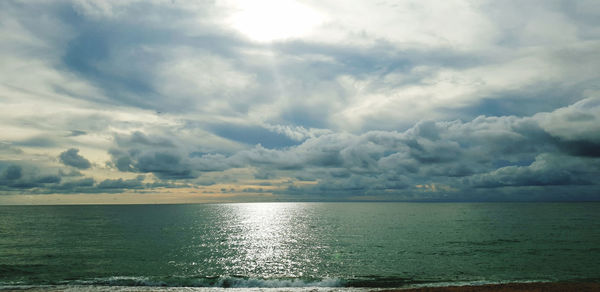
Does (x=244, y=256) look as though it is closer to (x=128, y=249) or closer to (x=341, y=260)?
(x=341, y=260)

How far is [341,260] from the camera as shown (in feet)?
181

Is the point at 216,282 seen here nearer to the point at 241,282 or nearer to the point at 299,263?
the point at 241,282

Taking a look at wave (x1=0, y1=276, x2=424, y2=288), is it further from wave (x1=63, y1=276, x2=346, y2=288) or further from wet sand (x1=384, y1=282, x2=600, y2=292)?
wet sand (x1=384, y1=282, x2=600, y2=292)

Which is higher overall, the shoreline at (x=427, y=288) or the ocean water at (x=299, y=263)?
the shoreline at (x=427, y=288)

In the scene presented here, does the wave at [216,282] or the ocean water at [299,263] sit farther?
the ocean water at [299,263]

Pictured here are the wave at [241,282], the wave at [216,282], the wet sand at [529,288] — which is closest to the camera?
the wet sand at [529,288]

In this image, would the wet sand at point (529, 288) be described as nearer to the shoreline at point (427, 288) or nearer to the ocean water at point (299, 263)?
the shoreline at point (427, 288)

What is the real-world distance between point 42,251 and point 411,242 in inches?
3016

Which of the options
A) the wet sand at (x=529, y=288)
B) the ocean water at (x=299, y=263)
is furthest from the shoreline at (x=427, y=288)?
the ocean water at (x=299, y=263)

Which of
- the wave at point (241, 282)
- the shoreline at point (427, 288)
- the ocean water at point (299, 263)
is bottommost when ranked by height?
the ocean water at point (299, 263)

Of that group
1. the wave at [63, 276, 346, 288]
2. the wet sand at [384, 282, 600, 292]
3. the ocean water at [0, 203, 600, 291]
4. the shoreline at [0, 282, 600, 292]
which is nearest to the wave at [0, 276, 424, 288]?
the wave at [63, 276, 346, 288]

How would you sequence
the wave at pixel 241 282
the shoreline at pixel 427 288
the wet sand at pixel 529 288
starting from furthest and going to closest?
the wave at pixel 241 282 < the shoreline at pixel 427 288 < the wet sand at pixel 529 288

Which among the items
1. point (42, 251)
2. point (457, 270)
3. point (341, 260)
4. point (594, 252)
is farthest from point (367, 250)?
point (42, 251)

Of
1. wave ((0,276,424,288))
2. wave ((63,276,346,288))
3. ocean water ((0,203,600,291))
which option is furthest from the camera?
ocean water ((0,203,600,291))
